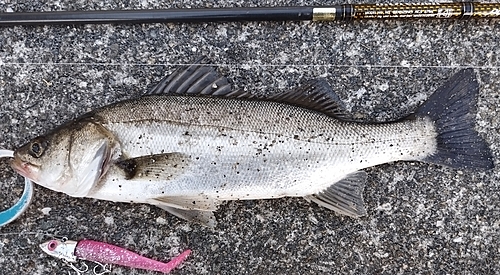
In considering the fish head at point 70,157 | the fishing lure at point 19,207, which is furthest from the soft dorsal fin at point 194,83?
the fishing lure at point 19,207

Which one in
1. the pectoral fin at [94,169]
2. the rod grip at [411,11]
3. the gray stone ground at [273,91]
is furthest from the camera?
the gray stone ground at [273,91]

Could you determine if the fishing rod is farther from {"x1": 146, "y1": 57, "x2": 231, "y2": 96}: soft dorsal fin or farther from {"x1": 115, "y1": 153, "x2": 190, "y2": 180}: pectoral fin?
{"x1": 115, "y1": 153, "x2": 190, "y2": 180}: pectoral fin

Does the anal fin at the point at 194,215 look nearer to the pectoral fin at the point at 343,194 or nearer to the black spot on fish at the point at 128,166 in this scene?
the black spot on fish at the point at 128,166

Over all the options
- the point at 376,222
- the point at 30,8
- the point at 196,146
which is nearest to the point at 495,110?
the point at 376,222

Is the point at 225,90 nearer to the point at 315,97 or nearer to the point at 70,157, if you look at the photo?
the point at 315,97

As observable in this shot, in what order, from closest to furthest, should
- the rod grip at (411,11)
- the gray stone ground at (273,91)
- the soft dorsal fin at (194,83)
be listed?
1. the soft dorsal fin at (194,83)
2. the rod grip at (411,11)
3. the gray stone ground at (273,91)

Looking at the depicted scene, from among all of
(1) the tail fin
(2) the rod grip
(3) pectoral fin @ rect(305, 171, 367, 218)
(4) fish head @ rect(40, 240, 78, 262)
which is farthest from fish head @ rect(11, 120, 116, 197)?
(1) the tail fin
